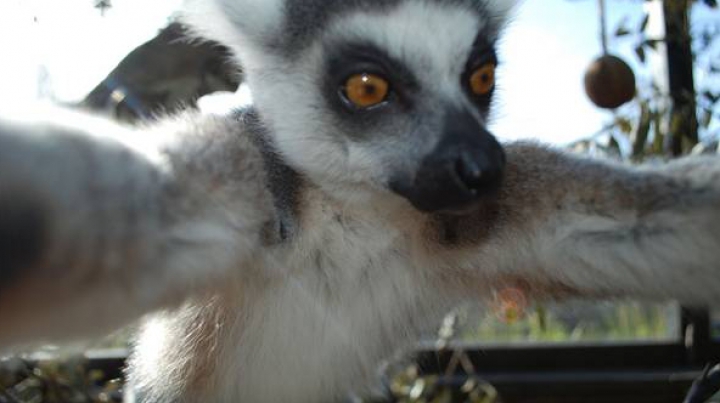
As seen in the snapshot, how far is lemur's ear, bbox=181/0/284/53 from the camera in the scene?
2.36 meters

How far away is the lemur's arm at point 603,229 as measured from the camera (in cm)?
187

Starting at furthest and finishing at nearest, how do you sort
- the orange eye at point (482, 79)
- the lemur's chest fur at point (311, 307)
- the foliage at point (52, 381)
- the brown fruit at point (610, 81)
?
the brown fruit at point (610, 81), the foliage at point (52, 381), the orange eye at point (482, 79), the lemur's chest fur at point (311, 307)

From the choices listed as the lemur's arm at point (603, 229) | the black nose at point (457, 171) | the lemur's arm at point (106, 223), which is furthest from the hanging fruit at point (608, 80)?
the lemur's arm at point (106, 223)

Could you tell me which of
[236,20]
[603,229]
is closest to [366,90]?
[236,20]

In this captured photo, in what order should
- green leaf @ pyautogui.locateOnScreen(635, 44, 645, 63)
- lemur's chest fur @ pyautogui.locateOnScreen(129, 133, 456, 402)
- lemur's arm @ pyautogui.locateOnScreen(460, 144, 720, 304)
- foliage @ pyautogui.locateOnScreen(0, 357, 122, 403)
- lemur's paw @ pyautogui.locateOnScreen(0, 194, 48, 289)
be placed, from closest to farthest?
lemur's paw @ pyautogui.locateOnScreen(0, 194, 48, 289), lemur's arm @ pyautogui.locateOnScreen(460, 144, 720, 304), lemur's chest fur @ pyautogui.locateOnScreen(129, 133, 456, 402), foliage @ pyautogui.locateOnScreen(0, 357, 122, 403), green leaf @ pyautogui.locateOnScreen(635, 44, 645, 63)

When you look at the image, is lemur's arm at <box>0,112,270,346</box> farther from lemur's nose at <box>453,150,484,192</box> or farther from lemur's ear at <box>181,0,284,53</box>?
lemur's ear at <box>181,0,284,53</box>

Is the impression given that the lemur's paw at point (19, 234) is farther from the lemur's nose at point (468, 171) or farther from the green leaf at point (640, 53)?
the green leaf at point (640, 53)

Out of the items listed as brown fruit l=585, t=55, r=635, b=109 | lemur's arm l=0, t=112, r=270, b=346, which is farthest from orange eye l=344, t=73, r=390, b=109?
brown fruit l=585, t=55, r=635, b=109

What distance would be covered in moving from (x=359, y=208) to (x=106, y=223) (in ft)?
2.83

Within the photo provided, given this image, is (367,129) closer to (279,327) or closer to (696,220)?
(279,327)

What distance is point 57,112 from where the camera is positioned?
5.04ft

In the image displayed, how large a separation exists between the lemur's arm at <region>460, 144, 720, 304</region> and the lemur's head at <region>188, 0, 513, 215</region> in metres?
0.23

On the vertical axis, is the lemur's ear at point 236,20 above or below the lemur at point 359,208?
above

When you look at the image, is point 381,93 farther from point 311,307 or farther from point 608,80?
point 608,80
